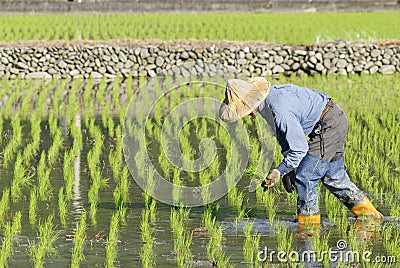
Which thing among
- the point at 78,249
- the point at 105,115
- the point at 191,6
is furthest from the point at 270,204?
the point at 191,6

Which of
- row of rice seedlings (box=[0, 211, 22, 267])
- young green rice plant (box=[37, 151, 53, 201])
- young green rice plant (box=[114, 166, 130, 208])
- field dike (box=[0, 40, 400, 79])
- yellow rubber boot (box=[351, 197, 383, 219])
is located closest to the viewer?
row of rice seedlings (box=[0, 211, 22, 267])

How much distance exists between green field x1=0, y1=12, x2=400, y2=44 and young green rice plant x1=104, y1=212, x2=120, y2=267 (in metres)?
12.6

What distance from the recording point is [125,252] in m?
5.23

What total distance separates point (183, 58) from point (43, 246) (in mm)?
11386

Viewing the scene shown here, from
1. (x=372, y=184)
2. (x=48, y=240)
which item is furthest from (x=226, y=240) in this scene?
(x=372, y=184)

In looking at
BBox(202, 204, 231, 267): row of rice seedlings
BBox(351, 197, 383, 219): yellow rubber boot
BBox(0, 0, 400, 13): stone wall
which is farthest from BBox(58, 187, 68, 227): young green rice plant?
BBox(0, 0, 400, 13): stone wall

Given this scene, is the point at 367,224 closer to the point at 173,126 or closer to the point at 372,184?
the point at 372,184

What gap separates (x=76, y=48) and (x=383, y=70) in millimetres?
5425

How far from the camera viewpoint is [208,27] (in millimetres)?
20953

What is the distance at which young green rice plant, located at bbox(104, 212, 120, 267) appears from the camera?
493 centimetres

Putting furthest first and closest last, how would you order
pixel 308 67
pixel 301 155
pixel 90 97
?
1. pixel 308 67
2. pixel 90 97
3. pixel 301 155

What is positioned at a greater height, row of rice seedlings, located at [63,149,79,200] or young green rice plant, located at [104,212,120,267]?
young green rice plant, located at [104,212,120,267]

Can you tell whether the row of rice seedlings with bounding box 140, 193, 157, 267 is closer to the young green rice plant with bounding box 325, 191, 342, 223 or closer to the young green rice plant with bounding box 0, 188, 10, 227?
the young green rice plant with bounding box 0, 188, 10, 227

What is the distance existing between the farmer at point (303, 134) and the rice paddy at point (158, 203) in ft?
0.62
